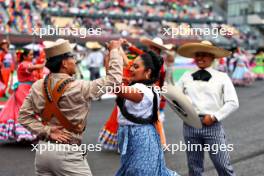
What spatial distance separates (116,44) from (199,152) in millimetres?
1600

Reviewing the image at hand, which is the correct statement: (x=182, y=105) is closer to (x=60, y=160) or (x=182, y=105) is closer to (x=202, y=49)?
(x=202, y=49)

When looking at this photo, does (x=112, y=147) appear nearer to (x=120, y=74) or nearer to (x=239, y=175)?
(x=239, y=175)

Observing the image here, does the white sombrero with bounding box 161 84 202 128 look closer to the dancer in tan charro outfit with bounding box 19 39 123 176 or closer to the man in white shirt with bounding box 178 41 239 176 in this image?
the man in white shirt with bounding box 178 41 239 176

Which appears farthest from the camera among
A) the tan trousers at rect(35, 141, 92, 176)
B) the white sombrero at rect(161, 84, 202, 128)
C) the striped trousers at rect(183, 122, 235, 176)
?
the striped trousers at rect(183, 122, 235, 176)

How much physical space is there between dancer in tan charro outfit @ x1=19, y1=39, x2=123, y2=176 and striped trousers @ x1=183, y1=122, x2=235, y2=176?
135 cm

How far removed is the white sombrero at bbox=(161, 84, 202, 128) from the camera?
159 inches

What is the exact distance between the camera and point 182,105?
4086mm

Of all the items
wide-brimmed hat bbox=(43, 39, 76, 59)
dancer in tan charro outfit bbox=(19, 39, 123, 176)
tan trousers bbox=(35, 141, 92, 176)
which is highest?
wide-brimmed hat bbox=(43, 39, 76, 59)

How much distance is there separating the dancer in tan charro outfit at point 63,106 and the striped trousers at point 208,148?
4.44ft

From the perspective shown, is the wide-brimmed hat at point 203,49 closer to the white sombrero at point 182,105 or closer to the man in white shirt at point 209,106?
the man in white shirt at point 209,106

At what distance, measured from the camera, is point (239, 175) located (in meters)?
5.57

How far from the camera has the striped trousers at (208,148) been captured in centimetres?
437

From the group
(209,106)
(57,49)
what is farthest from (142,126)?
(209,106)

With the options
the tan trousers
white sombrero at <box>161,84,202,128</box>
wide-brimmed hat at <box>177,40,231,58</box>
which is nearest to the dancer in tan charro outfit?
the tan trousers
